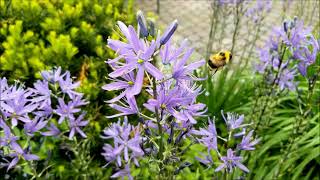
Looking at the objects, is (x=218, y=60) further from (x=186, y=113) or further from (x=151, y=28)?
(x=151, y=28)

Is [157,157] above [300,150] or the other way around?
above

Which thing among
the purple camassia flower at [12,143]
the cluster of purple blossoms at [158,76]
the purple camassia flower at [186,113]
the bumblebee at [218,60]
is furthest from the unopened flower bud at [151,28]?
the purple camassia flower at [12,143]

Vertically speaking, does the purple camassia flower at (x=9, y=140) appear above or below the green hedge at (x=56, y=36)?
below

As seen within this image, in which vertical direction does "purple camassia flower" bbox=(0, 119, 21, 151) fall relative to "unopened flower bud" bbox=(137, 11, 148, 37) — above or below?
below

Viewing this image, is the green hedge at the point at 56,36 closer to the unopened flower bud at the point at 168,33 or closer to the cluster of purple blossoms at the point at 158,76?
the cluster of purple blossoms at the point at 158,76

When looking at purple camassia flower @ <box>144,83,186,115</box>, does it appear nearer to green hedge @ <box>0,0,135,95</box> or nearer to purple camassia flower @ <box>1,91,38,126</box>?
purple camassia flower @ <box>1,91,38,126</box>

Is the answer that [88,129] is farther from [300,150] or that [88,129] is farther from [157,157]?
[300,150]

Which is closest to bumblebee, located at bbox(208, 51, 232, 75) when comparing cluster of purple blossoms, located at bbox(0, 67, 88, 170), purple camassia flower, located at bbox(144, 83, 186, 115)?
purple camassia flower, located at bbox(144, 83, 186, 115)

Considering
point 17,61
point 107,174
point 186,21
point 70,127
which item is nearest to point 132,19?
point 17,61

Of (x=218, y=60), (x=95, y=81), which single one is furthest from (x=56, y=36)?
(x=218, y=60)

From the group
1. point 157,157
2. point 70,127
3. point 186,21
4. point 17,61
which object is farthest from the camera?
point 186,21

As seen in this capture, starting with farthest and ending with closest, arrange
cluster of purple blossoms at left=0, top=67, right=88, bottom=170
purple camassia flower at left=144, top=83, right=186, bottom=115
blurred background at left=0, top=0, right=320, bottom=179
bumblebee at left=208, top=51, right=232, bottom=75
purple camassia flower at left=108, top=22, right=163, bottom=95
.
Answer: blurred background at left=0, top=0, right=320, bottom=179, bumblebee at left=208, top=51, right=232, bottom=75, cluster of purple blossoms at left=0, top=67, right=88, bottom=170, purple camassia flower at left=144, top=83, right=186, bottom=115, purple camassia flower at left=108, top=22, right=163, bottom=95
